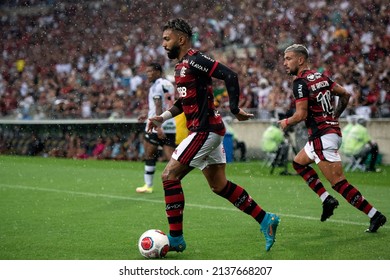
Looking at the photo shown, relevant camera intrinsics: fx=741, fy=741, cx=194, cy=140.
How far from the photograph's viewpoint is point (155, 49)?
29969 millimetres

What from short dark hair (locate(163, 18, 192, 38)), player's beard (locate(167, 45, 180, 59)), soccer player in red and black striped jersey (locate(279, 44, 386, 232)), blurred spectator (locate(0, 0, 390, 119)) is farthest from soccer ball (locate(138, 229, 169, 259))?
blurred spectator (locate(0, 0, 390, 119))

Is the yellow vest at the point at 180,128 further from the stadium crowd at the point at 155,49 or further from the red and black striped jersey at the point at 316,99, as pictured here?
the red and black striped jersey at the point at 316,99

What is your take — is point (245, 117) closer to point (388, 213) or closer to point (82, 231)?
point (82, 231)

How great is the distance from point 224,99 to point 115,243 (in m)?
15.8

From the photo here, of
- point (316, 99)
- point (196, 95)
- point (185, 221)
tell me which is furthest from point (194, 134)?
point (185, 221)

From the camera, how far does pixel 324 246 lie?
7.72 metres

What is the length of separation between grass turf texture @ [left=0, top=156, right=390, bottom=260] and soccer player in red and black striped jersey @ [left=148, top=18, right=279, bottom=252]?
465mm

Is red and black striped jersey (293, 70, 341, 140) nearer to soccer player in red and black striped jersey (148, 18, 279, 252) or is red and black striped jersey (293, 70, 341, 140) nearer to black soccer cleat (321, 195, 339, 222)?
black soccer cleat (321, 195, 339, 222)

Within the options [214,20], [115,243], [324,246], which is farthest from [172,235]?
[214,20]

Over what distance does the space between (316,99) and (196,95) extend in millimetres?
1890

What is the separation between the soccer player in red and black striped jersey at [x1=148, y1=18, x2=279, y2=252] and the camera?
7.18 metres

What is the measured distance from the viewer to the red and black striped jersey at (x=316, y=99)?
8.41 metres

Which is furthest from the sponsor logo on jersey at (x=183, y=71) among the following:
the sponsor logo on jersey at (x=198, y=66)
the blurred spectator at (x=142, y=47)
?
the blurred spectator at (x=142, y=47)

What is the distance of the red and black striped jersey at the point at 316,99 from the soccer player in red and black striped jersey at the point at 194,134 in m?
1.33
